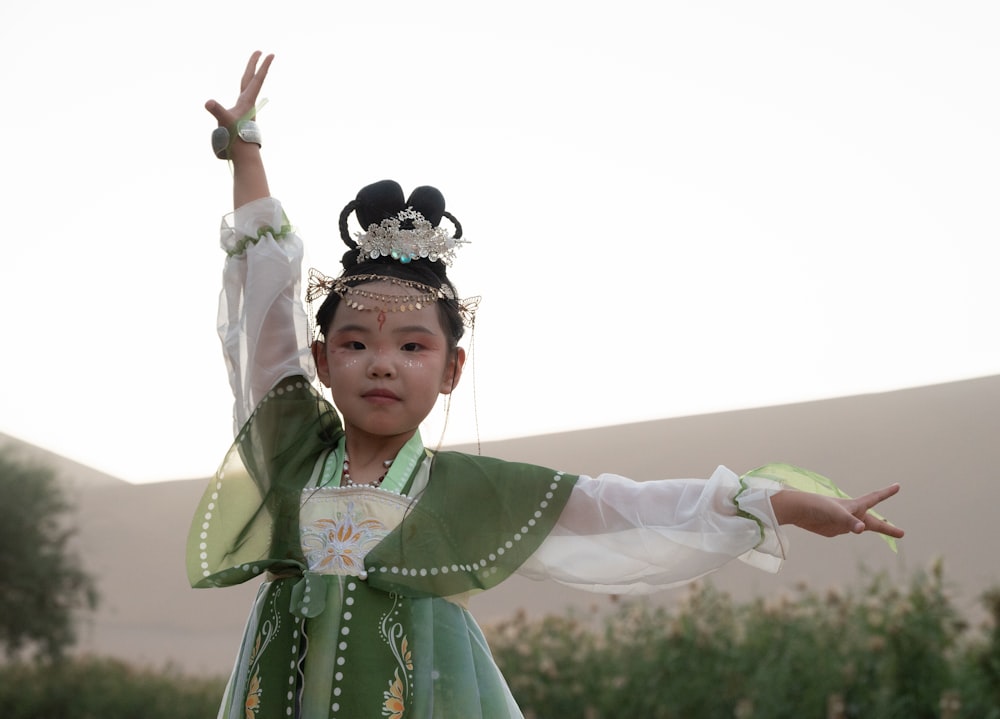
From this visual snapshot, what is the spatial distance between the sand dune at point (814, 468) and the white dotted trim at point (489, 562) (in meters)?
2.67

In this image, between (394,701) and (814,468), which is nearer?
(394,701)

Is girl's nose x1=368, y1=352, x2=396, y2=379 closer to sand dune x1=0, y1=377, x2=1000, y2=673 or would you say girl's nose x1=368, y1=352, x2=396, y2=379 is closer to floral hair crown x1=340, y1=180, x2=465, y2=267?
floral hair crown x1=340, y1=180, x2=465, y2=267

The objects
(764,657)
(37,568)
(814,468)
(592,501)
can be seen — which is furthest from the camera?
(37,568)

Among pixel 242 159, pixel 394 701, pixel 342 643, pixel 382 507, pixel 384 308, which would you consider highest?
pixel 242 159

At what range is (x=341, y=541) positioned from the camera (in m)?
2.22

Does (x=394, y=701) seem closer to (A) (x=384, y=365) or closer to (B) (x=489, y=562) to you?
(B) (x=489, y=562)

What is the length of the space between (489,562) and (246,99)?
45.4 inches

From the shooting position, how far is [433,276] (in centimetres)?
244

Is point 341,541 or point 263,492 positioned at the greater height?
point 263,492

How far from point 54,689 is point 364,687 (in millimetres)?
5128

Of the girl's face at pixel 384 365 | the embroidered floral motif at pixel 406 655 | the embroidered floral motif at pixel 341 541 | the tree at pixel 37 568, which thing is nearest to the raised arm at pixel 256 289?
the girl's face at pixel 384 365

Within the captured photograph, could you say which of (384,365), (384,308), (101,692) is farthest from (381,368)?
(101,692)

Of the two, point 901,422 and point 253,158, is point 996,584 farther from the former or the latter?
point 253,158

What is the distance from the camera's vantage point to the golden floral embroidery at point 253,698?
2143 millimetres
